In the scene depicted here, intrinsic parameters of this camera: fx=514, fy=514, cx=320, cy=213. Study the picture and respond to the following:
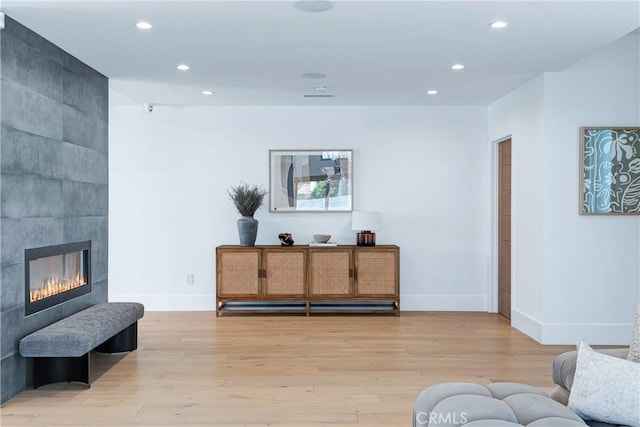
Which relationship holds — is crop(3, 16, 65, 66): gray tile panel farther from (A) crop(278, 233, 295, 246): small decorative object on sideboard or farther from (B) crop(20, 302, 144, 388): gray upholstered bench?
(A) crop(278, 233, 295, 246): small decorative object on sideboard

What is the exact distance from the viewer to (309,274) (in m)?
5.83

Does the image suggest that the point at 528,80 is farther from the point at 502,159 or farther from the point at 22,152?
the point at 22,152

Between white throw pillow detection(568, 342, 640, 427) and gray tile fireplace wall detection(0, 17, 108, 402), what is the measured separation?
3.24m

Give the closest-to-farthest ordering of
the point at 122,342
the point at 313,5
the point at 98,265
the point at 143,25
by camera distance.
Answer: the point at 313,5
the point at 143,25
the point at 122,342
the point at 98,265

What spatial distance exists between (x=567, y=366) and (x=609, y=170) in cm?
284

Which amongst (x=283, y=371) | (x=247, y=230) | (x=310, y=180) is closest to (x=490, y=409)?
(x=283, y=371)

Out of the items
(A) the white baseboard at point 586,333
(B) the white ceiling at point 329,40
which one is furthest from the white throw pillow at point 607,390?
(A) the white baseboard at point 586,333

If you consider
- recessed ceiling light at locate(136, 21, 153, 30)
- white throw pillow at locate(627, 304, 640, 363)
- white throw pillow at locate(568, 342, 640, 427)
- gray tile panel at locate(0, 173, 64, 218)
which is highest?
recessed ceiling light at locate(136, 21, 153, 30)

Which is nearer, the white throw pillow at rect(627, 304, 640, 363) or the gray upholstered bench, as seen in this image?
the white throw pillow at rect(627, 304, 640, 363)

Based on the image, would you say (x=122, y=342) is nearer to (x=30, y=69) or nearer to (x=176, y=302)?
(x=176, y=302)

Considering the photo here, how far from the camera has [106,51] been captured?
3979 millimetres

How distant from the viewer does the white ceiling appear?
3.12 m

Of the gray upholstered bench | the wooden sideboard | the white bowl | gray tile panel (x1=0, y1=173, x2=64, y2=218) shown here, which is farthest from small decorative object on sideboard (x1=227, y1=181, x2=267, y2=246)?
gray tile panel (x1=0, y1=173, x2=64, y2=218)

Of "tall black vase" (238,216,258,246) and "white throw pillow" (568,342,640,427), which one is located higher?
"tall black vase" (238,216,258,246)
